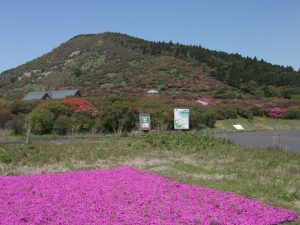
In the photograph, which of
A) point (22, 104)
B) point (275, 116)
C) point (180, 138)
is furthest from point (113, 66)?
point (180, 138)

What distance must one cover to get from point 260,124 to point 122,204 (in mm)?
39669

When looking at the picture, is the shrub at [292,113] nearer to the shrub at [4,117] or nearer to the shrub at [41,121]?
the shrub at [41,121]

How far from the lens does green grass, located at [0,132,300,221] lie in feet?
43.5

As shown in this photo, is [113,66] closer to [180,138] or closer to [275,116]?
[275,116]

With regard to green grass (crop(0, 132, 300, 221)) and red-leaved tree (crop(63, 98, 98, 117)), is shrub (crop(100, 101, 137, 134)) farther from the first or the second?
green grass (crop(0, 132, 300, 221))

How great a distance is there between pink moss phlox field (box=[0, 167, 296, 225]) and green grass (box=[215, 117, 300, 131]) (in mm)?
31255

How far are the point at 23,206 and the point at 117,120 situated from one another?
2409cm

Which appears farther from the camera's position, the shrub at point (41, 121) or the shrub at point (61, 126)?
the shrub at point (61, 126)

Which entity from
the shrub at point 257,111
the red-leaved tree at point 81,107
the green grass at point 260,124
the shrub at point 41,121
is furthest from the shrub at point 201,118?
the shrub at point 41,121

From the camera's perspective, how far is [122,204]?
1051cm

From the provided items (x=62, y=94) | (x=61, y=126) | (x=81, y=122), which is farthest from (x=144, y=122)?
Result: (x=62, y=94)

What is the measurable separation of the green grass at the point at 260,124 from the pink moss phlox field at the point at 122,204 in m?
31.3

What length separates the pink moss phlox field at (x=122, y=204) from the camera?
924 centimetres

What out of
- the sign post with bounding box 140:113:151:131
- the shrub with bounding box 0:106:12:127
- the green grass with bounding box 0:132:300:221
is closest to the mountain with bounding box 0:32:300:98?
the sign post with bounding box 140:113:151:131
